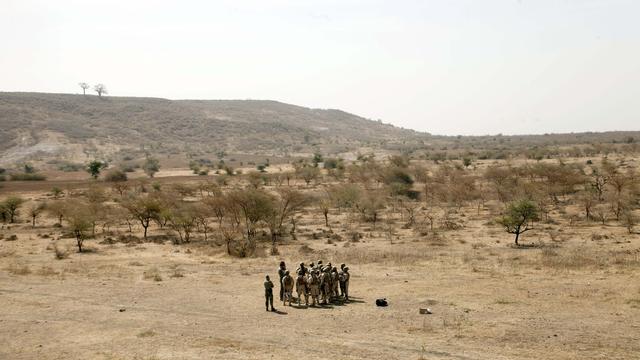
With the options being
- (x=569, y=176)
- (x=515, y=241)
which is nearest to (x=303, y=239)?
(x=515, y=241)

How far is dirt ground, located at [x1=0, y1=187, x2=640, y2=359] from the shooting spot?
51.5ft

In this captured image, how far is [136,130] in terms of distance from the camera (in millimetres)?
152500

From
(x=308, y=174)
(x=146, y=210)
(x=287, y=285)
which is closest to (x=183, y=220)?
(x=146, y=210)

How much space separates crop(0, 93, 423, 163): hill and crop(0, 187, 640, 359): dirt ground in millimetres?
102565

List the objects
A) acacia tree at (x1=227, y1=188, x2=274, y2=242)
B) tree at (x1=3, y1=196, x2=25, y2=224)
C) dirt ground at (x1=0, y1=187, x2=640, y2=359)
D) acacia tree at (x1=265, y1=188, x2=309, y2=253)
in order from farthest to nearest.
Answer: tree at (x1=3, y1=196, x2=25, y2=224)
acacia tree at (x1=227, y1=188, x2=274, y2=242)
acacia tree at (x1=265, y1=188, x2=309, y2=253)
dirt ground at (x1=0, y1=187, x2=640, y2=359)

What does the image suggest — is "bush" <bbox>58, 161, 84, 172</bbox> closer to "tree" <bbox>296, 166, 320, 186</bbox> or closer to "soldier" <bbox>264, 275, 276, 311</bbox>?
"tree" <bbox>296, 166, 320, 186</bbox>

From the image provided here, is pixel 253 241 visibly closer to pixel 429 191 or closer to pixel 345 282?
pixel 345 282

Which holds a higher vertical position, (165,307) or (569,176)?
(569,176)

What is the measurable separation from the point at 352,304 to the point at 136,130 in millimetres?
142062

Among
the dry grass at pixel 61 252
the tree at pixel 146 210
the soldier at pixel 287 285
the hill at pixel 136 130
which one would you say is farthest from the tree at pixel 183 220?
the hill at pixel 136 130

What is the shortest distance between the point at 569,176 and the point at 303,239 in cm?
2917

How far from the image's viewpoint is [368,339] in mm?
16375

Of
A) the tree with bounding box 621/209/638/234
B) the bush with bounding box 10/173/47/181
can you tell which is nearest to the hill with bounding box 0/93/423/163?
the bush with bounding box 10/173/47/181

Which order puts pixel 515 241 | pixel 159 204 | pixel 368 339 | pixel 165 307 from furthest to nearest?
pixel 159 204, pixel 515 241, pixel 165 307, pixel 368 339
